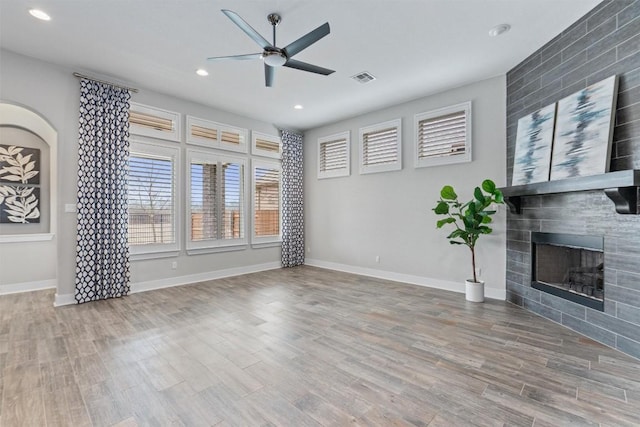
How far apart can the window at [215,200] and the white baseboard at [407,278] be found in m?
2.08

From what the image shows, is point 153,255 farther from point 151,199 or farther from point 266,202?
point 266,202

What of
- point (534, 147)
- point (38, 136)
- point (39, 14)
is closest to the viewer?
point (39, 14)

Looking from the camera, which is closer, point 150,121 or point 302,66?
point 302,66

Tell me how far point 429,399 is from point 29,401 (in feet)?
9.18

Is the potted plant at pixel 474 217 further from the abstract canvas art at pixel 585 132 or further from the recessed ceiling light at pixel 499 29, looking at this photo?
the recessed ceiling light at pixel 499 29

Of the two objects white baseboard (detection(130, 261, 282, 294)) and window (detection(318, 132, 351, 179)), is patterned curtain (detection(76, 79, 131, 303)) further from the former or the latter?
window (detection(318, 132, 351, 179))

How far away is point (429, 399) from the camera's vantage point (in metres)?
2.04

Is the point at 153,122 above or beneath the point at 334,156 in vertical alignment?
above

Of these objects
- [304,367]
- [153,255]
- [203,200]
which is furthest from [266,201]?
[304,367]

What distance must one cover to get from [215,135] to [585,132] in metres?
5.69

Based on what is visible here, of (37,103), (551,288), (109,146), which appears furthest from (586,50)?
(37,103)

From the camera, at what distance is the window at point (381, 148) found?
566cm

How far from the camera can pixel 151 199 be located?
5.02 m

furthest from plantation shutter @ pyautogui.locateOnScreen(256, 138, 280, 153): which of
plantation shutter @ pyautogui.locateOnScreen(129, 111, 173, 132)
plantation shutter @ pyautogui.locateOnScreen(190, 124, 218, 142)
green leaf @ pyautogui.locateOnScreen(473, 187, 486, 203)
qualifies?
green leaf @ pyautogui.locateOnScreen(473, 187, 486, 203)
